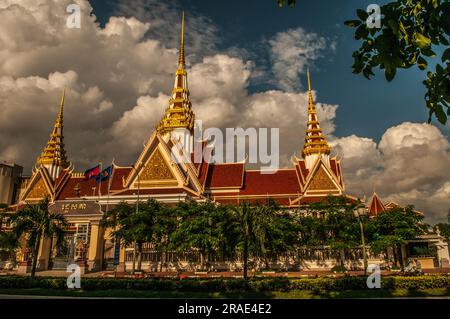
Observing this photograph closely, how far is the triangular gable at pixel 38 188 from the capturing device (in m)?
53.8

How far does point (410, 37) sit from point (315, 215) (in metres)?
35.8

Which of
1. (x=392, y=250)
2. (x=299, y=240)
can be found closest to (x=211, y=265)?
(x=299, y=240)

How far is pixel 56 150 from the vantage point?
208 feet

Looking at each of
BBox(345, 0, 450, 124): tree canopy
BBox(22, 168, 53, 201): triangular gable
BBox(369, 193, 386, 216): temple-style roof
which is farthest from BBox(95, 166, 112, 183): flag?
BBox(345, 0, 450, 124): tree canopy

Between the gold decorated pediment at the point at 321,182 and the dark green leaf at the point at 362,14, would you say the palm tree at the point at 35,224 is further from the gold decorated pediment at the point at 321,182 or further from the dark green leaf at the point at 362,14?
the dark green leaf at the point at 362,14

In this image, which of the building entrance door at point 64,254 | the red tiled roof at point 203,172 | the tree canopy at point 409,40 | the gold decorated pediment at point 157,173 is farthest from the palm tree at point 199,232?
the tree canopy at point 409,40

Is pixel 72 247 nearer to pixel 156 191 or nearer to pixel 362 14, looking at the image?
pixel 156 191

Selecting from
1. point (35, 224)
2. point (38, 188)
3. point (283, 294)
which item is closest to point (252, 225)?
point (283, 294)

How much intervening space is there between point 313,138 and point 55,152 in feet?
141

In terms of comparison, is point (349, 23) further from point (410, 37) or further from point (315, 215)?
point (315, 215)

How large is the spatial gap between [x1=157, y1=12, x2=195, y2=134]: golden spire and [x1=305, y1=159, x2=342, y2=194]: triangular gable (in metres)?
25.7

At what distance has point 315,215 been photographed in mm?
39438

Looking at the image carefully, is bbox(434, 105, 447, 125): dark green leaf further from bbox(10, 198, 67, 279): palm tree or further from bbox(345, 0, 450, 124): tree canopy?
bbox(10, 198, 67, 279): palm tree
